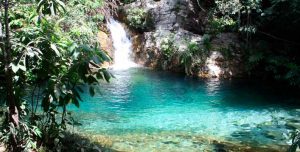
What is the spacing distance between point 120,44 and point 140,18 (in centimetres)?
168

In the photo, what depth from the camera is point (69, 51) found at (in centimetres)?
390

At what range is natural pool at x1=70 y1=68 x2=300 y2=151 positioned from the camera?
7.90 m

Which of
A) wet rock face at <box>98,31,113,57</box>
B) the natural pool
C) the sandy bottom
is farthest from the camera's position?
wet rock face at <box>98,31,113,57</box>

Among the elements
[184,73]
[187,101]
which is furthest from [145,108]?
[184,73]

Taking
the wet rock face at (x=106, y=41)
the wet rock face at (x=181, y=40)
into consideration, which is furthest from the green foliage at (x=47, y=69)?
the wet rock face at (x=106, y=41)

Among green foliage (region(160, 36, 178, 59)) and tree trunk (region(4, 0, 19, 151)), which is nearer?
tree trunk (region(4, 0, 19, 151))

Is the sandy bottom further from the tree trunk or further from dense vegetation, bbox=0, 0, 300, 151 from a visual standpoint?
the tree trunk

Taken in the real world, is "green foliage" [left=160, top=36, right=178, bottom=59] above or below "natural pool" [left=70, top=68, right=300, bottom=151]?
above

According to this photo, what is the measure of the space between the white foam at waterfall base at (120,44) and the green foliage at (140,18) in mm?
790

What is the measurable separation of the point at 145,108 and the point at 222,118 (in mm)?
2373

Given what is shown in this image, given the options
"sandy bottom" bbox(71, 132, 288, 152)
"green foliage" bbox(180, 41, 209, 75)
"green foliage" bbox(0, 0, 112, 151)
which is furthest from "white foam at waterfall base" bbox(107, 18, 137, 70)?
"green foliage" bbox(0, 0, 112, 151)

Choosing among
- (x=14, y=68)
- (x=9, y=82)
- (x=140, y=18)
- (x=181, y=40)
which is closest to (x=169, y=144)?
(x=9, y=82)

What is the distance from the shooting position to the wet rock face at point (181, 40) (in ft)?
52.8

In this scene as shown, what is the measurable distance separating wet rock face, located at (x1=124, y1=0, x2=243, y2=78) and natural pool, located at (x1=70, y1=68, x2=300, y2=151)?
46.2 inches
